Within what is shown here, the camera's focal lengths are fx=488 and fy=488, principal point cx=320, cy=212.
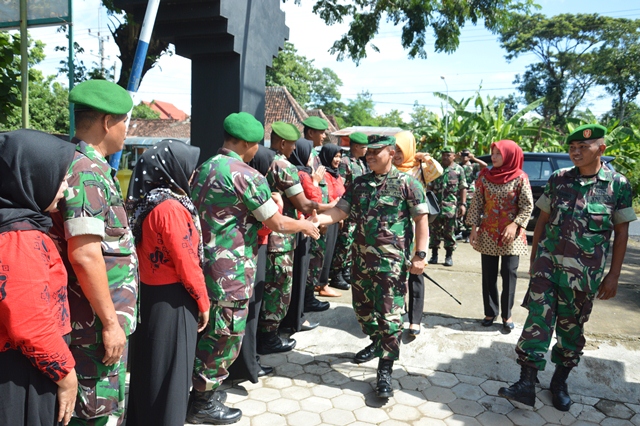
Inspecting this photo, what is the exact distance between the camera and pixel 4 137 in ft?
5.53

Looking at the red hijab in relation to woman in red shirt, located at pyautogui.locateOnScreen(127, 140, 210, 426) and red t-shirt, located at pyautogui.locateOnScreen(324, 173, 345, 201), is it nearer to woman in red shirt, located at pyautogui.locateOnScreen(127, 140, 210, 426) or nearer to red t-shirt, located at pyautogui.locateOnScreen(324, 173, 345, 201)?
red t-shirt, located at pyautogui.locateOnScreen(324, 173, 345, 201)

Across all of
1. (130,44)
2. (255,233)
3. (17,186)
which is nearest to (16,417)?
(17,186)

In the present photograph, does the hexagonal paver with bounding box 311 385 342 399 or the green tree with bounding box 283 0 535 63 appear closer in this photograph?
the hexagonal paver with bounding box 311 385 342 399

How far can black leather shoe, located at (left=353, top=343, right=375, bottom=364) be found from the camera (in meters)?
4.24

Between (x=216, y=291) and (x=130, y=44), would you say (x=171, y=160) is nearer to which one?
(x=216, y=291)

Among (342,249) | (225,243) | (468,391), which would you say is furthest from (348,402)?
(342,249)

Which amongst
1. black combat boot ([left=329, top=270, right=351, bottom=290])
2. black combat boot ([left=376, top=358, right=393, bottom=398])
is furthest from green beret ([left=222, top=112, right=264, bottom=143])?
black combat boot ([left=329, top=270, right=351, bottom=290])

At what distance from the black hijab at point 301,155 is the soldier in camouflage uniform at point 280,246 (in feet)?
1.74

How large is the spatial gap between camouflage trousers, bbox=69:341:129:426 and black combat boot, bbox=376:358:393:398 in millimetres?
2001

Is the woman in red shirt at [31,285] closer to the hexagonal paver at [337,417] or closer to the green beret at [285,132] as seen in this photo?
the hexagonal paver at [337,417]

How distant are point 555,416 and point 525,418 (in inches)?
8.9

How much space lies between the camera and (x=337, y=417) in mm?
3371

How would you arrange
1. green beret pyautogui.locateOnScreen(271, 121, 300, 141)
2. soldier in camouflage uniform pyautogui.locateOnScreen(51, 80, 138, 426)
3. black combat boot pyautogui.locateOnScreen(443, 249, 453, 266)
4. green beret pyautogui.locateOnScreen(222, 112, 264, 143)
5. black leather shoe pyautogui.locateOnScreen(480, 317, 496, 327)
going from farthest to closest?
black combat boot pyautogui.locateOnScreen(443, 249, 453, 266) → black leather shoe pyautogui.locateOnScreen(480, 317, 496, 327) → green beret pyautogui.locateOnScreen(271, 121, 300, 141) → green beret pyautogui.locateOnScreen(222, 112, 264, 143) → soldier in camouflage uniform pyautogui.locateOnScreen(51, 80, 138, 426)

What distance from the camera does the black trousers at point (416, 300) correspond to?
15.3 feet
